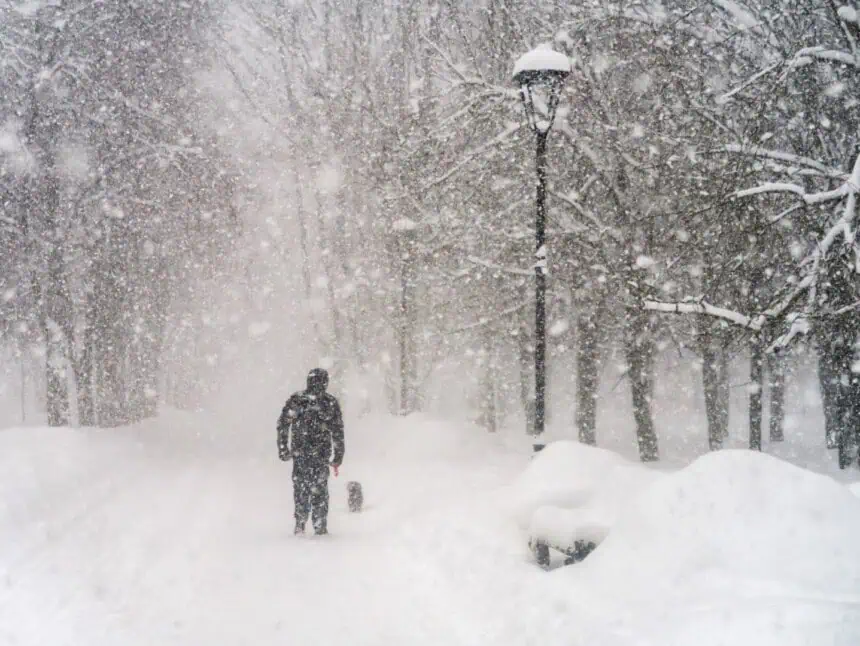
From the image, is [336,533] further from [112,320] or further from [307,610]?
[112,320]

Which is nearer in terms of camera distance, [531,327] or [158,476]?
[158,476]

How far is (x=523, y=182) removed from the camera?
13.6 metres

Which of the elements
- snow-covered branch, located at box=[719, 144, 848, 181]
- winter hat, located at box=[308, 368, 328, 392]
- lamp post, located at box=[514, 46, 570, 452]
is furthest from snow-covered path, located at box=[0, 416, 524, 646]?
snow-covered branch, located at box=[719, 144, 848, 181]

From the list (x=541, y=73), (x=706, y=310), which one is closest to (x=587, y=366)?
(x=706, y=310)

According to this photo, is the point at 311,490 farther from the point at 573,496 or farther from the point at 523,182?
the point at 523,182

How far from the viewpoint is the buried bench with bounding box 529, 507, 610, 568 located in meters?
6.17

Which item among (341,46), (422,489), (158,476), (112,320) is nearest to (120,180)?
(112,320)

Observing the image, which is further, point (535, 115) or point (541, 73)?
point (535, 115)

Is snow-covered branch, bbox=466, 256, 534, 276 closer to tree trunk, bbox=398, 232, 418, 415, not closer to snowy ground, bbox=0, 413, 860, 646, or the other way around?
snowy ground, bbox=0, 413, 860, 646

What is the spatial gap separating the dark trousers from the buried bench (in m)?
3.20

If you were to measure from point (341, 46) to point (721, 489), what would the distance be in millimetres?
21932

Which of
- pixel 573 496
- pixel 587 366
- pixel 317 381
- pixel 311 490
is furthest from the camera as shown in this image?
pixel 587 366

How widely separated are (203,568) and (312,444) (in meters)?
2.14

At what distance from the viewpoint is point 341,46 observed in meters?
23.5
